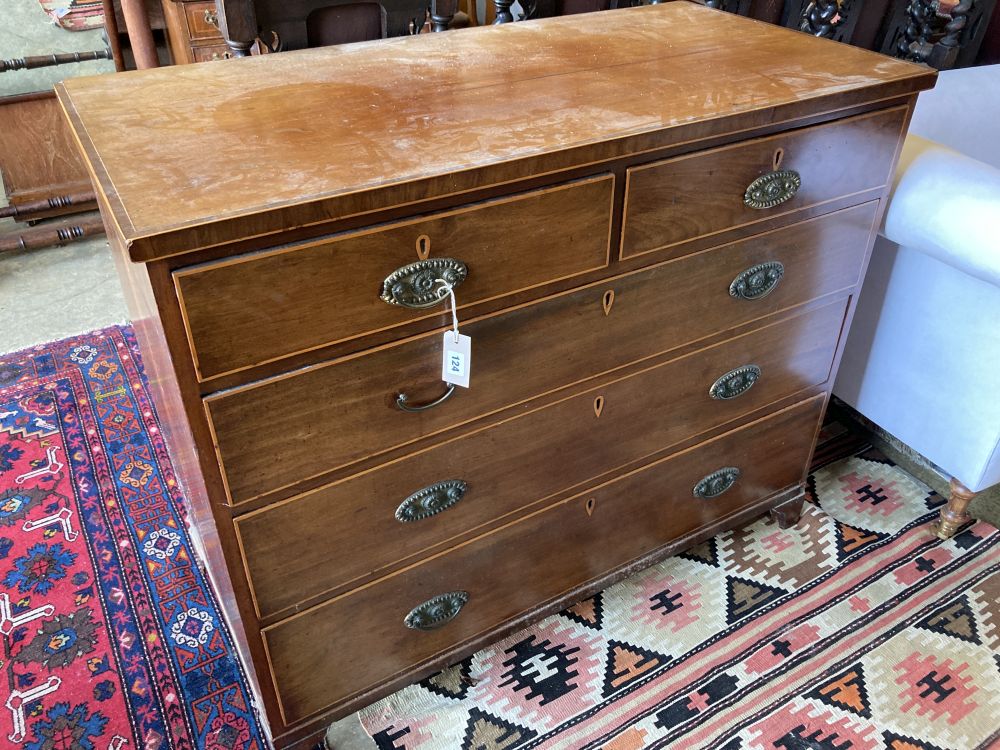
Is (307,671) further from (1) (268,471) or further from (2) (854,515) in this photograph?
(2) (854,515)

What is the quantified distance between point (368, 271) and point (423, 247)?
0.07 meters

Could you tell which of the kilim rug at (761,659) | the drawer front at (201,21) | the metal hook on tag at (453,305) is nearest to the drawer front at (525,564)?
the kilim rug at (761,659)

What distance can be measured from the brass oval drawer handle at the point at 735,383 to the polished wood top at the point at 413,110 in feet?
1.43

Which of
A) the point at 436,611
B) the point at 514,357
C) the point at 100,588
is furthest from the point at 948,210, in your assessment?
the point at 100,588

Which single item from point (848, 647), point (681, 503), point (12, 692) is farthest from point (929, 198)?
point (12, 692)

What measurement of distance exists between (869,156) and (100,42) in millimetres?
2666

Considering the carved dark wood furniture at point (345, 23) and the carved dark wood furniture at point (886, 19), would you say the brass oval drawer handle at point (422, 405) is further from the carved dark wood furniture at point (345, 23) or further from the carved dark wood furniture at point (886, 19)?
the carved dark wood furniture at point (886, 19)

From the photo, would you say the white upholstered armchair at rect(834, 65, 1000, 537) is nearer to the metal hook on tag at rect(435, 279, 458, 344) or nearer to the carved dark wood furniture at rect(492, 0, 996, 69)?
the carved dark wood furniture at rect(492, 0, 996, 69)

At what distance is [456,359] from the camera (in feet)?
3.26

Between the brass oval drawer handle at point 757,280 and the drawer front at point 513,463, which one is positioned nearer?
the drawer front at point 513,463

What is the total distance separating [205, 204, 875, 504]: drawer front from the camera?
0.93m

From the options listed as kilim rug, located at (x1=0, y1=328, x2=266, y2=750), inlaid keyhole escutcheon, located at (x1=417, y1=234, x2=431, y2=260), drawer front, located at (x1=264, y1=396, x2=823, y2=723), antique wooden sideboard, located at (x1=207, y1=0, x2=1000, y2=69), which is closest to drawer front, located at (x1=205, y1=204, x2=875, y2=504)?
inlaid keyhole escutcheon, located at (x1=417, y1=234, x2=431, y2=260)

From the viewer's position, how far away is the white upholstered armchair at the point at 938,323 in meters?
1.37

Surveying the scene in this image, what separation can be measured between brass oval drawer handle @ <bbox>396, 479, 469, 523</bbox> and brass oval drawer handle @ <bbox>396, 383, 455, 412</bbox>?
0.14 meters
